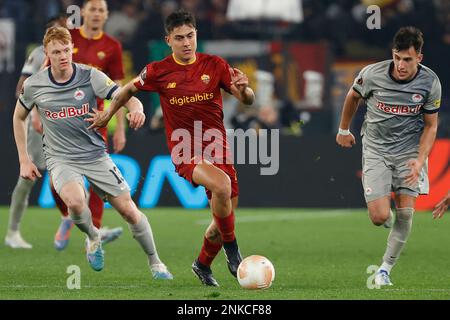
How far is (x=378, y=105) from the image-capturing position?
10156mm

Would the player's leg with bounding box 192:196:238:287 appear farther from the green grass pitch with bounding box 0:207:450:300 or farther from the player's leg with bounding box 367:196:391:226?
the player's leg with bounding box 367:196:391:226

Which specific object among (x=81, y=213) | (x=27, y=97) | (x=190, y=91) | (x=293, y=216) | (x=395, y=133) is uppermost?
(x=190, y=91)

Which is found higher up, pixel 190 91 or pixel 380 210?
pixel 190 91

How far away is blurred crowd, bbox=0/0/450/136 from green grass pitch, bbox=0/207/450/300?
305 centimetres

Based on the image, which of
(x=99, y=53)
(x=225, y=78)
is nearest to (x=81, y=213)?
(x=225, y=78)

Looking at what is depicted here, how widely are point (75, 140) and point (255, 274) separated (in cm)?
223

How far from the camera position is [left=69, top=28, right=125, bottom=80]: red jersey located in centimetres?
1220

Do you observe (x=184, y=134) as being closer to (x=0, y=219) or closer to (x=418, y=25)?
(x=0, y=219)

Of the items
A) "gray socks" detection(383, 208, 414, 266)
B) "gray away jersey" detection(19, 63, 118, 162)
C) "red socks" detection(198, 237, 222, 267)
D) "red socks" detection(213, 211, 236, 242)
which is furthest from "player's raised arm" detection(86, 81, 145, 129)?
"gray socks" detection(383, 208, 414, 266)

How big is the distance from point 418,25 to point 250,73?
9.71ft

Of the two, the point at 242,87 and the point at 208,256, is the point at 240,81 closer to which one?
the point at 242,87

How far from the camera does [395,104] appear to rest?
10062 millimetres

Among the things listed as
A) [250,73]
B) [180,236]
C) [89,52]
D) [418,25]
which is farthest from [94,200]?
[418,25]

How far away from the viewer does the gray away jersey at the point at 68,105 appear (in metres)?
10.4
